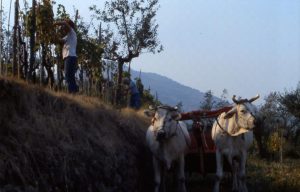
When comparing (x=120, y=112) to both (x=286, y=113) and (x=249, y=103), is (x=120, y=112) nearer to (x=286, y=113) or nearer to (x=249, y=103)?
(x=249, y=103)

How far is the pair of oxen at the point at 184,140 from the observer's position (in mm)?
12859

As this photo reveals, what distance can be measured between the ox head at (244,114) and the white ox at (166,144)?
3.84 ft

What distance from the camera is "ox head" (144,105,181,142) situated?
41.6 ft

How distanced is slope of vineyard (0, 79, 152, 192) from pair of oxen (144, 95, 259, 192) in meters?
0.49

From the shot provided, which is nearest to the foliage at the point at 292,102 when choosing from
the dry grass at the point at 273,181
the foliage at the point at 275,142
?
the foliage at the point at 275,142

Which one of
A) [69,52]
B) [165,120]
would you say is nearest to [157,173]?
[165,120]

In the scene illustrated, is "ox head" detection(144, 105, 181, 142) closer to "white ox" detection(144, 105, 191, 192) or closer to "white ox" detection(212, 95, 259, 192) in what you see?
"white ox" detection(144, 105, 191, 192)

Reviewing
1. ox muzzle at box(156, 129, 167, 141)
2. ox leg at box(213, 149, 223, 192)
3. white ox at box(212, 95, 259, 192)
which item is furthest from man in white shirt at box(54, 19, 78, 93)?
ox leg at box(213, 149, 223, 192)

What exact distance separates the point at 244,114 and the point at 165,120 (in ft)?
5.51

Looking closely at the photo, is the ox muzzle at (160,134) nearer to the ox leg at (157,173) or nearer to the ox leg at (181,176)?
the ox leg at (157,173)

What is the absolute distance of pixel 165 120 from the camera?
12.8 metres

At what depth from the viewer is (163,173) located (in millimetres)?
13391

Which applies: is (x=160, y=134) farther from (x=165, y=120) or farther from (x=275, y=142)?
(x=275, y=142)

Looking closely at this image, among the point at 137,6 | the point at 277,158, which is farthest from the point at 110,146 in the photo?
the point at 277,158
